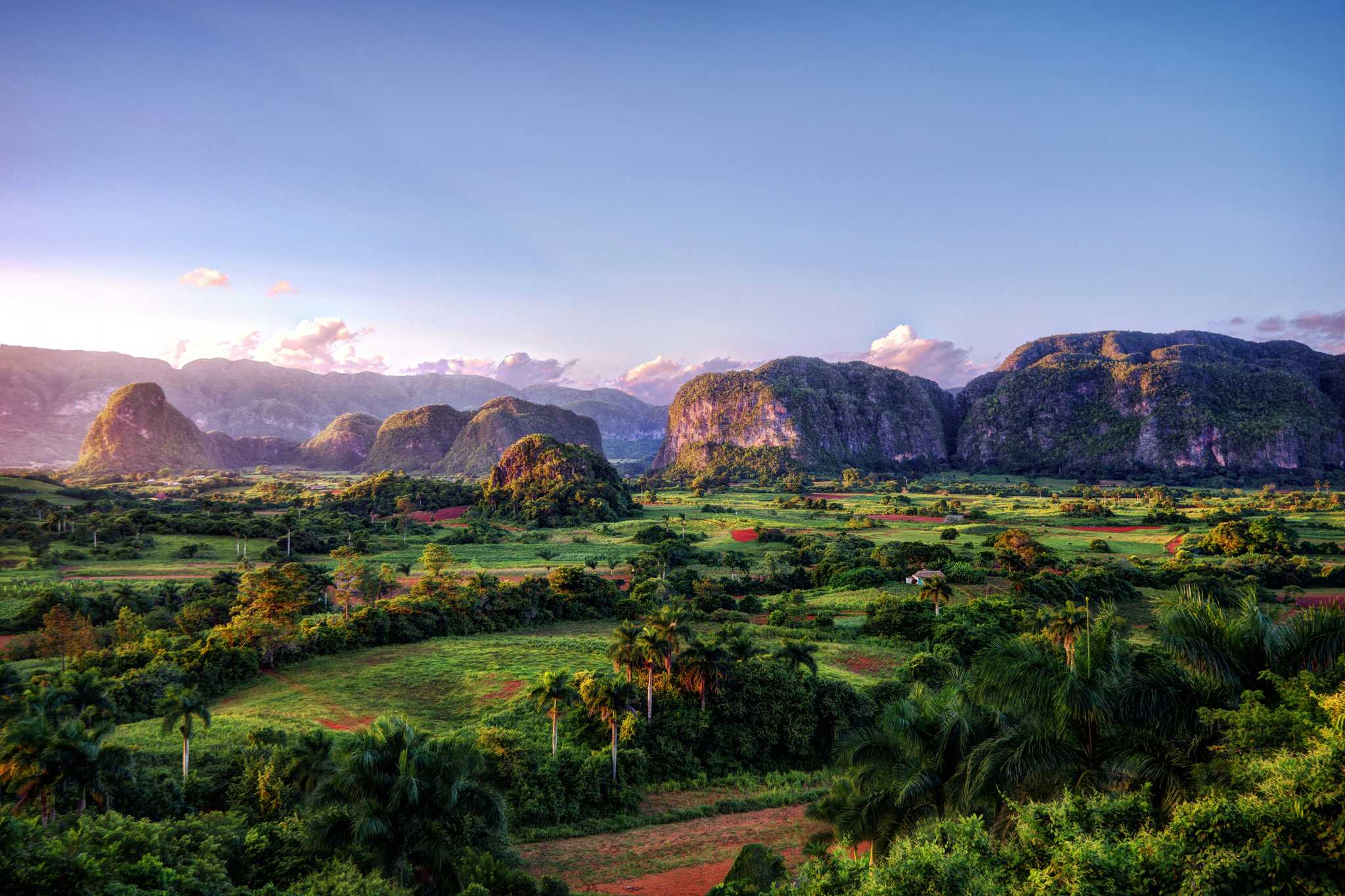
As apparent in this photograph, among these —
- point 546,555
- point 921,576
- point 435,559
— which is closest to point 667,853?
point 435,559

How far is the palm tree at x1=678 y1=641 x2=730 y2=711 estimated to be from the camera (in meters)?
30.8

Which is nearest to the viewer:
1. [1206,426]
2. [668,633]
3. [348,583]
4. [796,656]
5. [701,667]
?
[668,633]

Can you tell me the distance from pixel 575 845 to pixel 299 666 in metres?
24.7

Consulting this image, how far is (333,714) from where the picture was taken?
1195 inches

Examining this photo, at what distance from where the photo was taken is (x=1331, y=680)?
28.7 ft

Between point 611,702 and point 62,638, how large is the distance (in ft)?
106

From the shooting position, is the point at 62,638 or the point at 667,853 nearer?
the point at 667,853

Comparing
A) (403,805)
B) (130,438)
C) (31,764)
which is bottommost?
(31,764)

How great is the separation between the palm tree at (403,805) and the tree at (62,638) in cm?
3054

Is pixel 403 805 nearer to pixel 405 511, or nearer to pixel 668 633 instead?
pixel 668 633

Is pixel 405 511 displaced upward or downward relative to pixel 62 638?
downward

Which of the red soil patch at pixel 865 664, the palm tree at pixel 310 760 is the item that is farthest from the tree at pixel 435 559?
the red soil patch at pixel 865 664

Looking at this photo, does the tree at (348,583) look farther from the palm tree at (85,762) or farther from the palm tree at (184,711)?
the palm tree at (85,762)

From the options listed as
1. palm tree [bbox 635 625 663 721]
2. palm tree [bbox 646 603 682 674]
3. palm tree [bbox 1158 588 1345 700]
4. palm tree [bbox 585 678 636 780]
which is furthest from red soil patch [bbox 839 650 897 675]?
palm tree [bbox 1158 588 1345 700]
